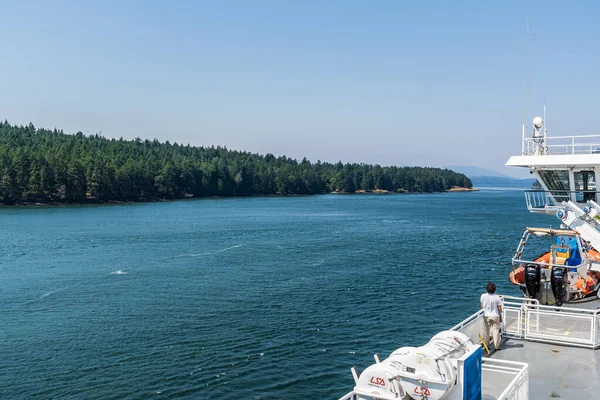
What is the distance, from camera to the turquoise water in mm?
21125

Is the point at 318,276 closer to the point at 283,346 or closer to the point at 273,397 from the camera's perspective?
the point at 283,346

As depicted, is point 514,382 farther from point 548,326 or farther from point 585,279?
point 585,279

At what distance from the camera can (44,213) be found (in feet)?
332

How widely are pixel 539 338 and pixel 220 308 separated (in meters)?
19.9

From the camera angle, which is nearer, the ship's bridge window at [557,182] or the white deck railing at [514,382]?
the white deck railing at [514,382]

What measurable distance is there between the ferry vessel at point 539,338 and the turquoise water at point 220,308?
25.2ft

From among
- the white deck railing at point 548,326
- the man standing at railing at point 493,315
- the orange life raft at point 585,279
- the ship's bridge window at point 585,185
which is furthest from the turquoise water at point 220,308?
the ship's bridge window at point 585,185

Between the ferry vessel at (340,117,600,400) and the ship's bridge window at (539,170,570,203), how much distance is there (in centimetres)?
4

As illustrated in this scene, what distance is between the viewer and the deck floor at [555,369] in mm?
11148

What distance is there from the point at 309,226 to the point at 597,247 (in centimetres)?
6175

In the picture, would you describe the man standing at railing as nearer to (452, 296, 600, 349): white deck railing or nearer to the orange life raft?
(452, 296, 600, 349): white deck railing

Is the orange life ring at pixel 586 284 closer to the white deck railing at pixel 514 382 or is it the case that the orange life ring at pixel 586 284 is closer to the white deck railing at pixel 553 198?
the white deck railing at pixel 553 198

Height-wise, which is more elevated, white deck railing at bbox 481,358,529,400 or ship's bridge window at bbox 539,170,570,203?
ship's bridge window at bbox 539,170,570,203

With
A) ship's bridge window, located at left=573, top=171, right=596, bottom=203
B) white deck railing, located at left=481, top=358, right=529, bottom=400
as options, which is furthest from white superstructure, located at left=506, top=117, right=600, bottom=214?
white deck railing, located at left=481, top=358, right=529, bottom=400
